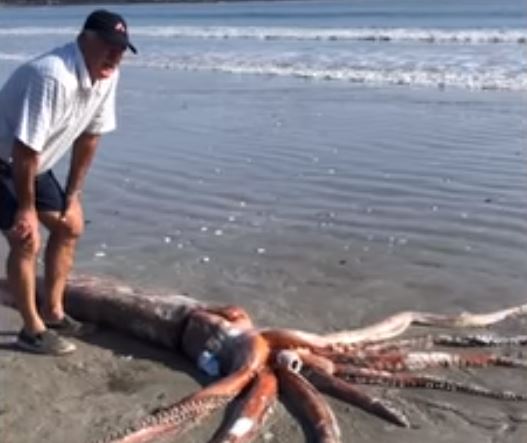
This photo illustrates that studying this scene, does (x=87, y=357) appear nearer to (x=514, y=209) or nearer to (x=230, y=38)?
(x=514, y=209)

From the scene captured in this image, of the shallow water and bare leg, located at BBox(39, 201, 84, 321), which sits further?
the shallow water

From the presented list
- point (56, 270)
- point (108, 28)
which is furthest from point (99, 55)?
point (56, 270)

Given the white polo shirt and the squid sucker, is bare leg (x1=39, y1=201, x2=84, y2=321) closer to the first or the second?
the squid sucker

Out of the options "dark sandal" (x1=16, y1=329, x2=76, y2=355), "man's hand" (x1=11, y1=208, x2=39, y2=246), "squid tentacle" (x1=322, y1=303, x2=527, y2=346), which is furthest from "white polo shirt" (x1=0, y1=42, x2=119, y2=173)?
"squid tentacle" (x1=322, y1=303, x2=527, y2=346)

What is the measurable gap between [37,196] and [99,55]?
92 cm

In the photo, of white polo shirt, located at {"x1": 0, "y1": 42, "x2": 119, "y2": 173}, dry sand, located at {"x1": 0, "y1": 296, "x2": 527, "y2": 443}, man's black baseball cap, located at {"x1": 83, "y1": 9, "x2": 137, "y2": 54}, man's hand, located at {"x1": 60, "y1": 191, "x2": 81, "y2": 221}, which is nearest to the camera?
dry sand, located at {"x1": 0, "y1": 296, "x2": 527, "y2": 443}

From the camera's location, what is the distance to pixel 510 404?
5090 mm

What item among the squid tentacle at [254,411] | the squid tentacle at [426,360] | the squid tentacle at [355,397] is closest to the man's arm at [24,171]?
the squid tentacle at [254,411]

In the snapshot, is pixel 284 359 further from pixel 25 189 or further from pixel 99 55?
pixel 99 55

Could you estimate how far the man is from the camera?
208 inches

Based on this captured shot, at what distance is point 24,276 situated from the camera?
5.81m

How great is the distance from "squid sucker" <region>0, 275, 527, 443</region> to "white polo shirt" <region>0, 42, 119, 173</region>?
3.74ft

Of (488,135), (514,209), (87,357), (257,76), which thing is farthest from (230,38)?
(87,357)

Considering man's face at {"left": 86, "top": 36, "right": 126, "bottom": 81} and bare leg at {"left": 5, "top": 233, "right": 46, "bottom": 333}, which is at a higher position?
man's face at {"left": 86, "top": 36, "right": 126, "bottom": 81}
